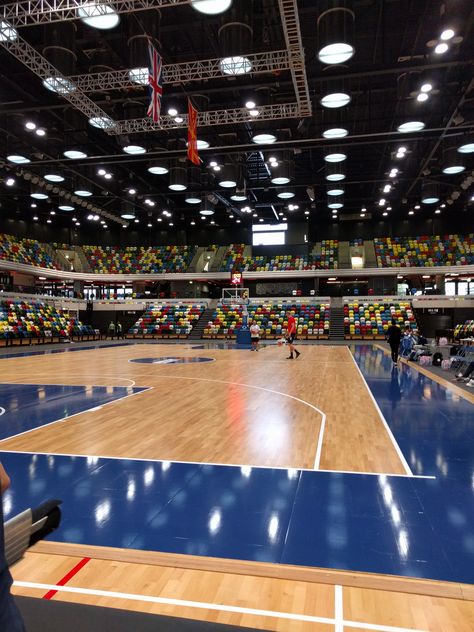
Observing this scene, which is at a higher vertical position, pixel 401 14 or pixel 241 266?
pixel 401 14

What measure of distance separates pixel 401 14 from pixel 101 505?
14041mm

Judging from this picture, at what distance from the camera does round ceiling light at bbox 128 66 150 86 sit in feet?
37.1

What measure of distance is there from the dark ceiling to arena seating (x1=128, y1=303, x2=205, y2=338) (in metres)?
8.96

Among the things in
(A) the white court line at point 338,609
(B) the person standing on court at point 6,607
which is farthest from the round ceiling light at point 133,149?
(B) the person standing on court at point 6,607

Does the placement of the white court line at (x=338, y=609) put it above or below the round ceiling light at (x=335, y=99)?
below

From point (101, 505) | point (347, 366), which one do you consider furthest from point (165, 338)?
point (101, 505)

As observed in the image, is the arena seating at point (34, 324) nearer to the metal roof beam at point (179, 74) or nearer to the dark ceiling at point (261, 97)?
the dark ceiling at point (261, 97)

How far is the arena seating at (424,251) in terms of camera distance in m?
31.7

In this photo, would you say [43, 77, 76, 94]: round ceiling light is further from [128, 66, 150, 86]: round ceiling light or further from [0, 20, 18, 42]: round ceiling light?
[128, 66, 150, 86]: round ceiling light

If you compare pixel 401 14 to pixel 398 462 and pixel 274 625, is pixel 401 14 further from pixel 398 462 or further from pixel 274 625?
pixel 274 625

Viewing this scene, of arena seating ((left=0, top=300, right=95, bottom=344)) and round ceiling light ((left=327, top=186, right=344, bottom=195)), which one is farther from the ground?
round ceiling light ((left=327, top=186, right=344, bottom=195))

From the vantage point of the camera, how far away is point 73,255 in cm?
3606

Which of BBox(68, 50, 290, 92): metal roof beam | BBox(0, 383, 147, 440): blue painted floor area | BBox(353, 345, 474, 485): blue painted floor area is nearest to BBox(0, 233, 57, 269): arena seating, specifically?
BBox(68, 50, 290, 92): metal roof beam

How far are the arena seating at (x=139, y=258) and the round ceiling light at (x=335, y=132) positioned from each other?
72.1 ft
